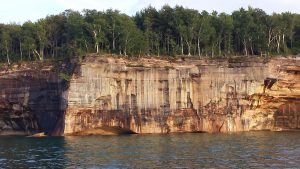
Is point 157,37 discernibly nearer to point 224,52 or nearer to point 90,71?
point 224,52

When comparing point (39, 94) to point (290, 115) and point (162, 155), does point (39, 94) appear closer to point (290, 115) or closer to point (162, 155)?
point (162, 155)

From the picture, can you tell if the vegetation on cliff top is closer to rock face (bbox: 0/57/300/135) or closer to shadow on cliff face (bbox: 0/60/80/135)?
shadow on cliff face (bbox: 0/60/80/135)

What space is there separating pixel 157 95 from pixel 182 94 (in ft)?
12.8

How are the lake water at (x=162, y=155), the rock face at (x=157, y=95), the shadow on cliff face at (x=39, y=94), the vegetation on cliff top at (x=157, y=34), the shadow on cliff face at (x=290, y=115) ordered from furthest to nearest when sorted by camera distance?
the vegetation on cliff top at (x=157, y=34) < the shadow on cliff face at (x=290, y=115) < the shadow on cliff face at (x=39, y=94) < the rock face at (x=157, y=95) < the lake water at (x=162, y=155)

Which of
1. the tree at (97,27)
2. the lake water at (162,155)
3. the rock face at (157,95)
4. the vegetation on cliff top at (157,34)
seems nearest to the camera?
the lake water at (162,155)

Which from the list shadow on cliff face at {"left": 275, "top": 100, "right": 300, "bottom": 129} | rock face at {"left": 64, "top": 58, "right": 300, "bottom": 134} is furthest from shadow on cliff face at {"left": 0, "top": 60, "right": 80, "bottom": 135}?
shadow on cliff face at {"left": 275, "top": 100, "right": 300, "bottom": 129}

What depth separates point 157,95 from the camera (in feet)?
250

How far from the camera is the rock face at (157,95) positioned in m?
74.4

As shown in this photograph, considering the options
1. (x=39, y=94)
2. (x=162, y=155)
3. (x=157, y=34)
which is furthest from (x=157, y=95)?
(x=162, y=155)

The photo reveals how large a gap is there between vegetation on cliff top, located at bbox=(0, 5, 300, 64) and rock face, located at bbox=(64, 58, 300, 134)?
8.39 metres

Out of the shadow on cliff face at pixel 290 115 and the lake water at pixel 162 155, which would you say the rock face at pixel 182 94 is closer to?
the shadow on cliff face at pixel 290 115

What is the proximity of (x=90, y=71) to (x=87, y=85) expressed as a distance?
7.42ft

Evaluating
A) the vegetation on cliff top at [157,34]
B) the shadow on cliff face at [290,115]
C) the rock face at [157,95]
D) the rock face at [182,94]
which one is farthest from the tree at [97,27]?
the shadow on cliff face at [290,115]

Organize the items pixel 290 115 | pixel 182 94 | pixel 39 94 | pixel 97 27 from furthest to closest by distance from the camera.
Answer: pixel 97 27, pixel 290 115, pixel 39 94, pixel 182 94
